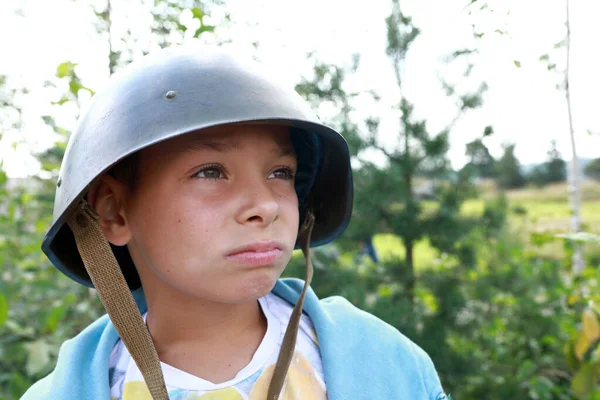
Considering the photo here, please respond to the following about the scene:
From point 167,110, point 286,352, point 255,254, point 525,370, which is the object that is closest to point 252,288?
point 255,254

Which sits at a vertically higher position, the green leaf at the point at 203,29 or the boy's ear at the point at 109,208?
the green leaf at the point at 203,29

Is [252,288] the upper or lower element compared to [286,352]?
upper

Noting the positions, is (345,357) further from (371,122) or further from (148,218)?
(371,122)

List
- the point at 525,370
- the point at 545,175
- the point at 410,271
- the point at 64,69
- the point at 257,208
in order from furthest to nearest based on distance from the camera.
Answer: the point at 545,175 < the point at 525,370 < the point at 410,271 < the point at 64,69 < the point at 257,208

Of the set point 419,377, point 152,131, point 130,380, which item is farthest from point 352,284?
point 152,131

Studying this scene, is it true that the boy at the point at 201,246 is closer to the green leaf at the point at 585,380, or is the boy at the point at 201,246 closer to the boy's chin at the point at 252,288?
the boy's chin at the point at 252,288

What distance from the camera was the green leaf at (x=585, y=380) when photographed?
2.41 meters

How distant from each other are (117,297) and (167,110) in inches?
15.9

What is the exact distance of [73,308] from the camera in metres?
2.42

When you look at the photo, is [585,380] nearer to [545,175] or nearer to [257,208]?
[257,208]

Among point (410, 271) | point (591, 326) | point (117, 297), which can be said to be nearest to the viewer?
point (117, 297)

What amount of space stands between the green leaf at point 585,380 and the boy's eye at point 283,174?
1.85 meters

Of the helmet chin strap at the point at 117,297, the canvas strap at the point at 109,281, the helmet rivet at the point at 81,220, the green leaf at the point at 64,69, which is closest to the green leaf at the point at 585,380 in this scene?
the helmet chin strap at the point at 117,297

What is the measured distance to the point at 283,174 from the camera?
1.24 meters
